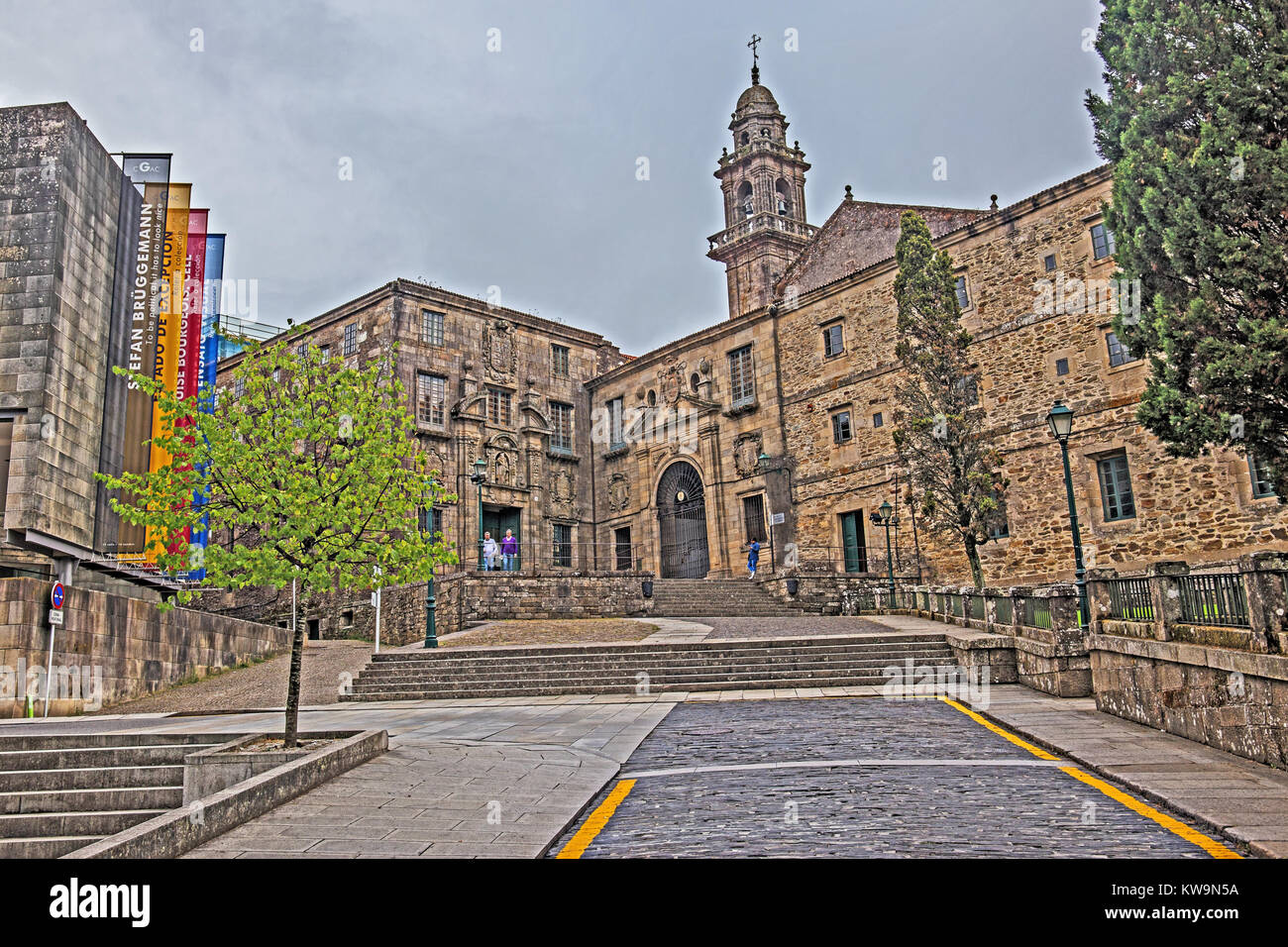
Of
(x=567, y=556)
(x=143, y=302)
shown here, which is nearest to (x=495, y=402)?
(x=567, y=556)

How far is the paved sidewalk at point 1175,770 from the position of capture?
209 inches

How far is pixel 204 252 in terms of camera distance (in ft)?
87.2

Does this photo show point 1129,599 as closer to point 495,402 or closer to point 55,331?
point 55,331

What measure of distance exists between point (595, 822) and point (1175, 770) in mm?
4610

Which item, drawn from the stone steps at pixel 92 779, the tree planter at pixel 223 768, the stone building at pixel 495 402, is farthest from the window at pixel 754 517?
the tree planter at pixel 223 768

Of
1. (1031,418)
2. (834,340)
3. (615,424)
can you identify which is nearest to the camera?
(1031,418)

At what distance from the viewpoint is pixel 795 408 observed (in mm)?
32438

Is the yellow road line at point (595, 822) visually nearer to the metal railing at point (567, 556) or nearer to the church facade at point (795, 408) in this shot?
the church facade at point (795, 408)

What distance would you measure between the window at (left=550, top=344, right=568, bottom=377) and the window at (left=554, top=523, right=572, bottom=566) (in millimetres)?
6695
